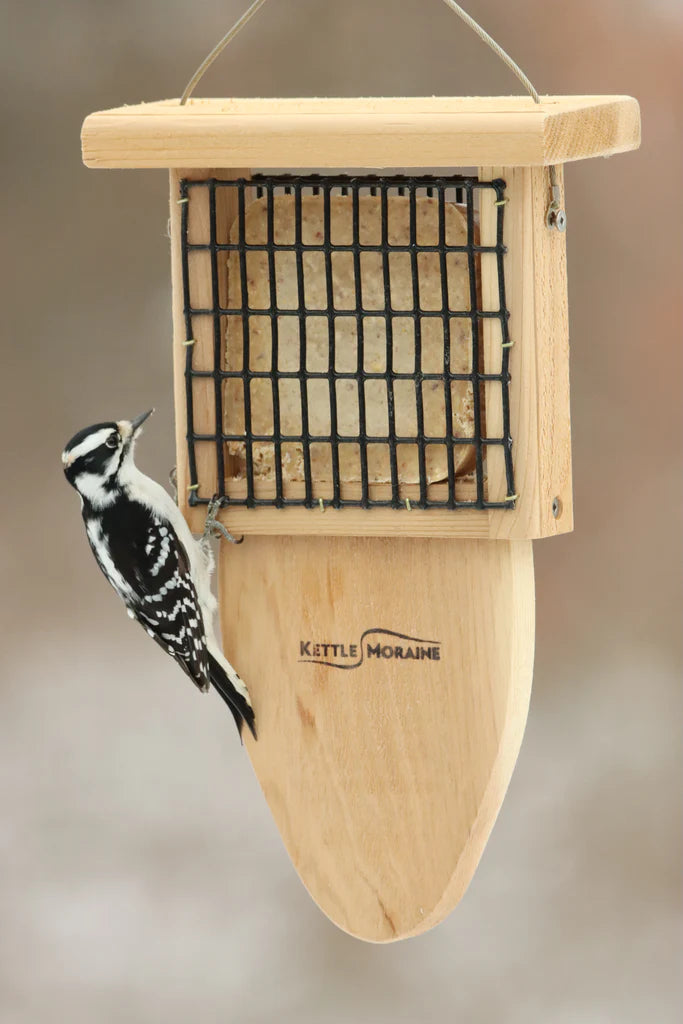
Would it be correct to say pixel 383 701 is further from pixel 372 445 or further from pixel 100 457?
pixel 100 457

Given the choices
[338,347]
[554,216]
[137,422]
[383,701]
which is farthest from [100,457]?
[554,216]

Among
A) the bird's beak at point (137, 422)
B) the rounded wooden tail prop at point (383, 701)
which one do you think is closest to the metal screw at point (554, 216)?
the rounded wooden tail prop at point (383, 701)

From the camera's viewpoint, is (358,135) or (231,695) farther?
(231,695)

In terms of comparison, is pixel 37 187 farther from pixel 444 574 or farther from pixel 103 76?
pixel 444 574

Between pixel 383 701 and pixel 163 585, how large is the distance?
250 mm

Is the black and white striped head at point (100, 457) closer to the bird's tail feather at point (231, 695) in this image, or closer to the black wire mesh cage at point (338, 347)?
the black wire mesh cage at point (338, 347)

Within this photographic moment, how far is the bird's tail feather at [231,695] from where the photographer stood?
5.81 feet

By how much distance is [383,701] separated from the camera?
5.76 feet

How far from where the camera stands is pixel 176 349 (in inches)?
66.7

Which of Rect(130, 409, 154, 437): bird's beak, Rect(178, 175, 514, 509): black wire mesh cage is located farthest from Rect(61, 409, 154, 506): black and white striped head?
Rect(178, 175, 514, 509): black wire mesh cage

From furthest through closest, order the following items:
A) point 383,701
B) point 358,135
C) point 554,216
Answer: point 383,701 < point 554,216 < point 358,135

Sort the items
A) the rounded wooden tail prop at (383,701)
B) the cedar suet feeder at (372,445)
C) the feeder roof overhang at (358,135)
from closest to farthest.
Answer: the feeder roof overhang at (358,135)
the cedar suet feeder at (372,445)
the rounded wooden tail prop at (383,701)

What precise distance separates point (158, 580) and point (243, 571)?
→ 9 cm

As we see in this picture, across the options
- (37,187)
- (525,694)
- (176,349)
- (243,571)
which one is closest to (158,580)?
(243,571)
